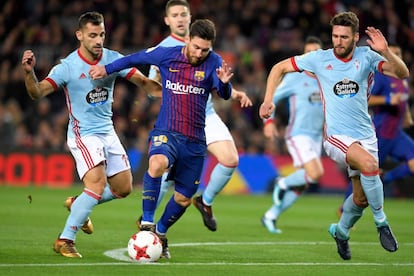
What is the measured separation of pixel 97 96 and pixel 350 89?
2.71 m

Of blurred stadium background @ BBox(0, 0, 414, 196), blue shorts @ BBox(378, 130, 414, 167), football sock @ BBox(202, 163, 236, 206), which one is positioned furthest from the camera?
blurred stadium background @ BBox(0, 0, 414, 196)

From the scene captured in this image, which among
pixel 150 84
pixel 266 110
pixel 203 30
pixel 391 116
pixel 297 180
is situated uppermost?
pixel 203 30

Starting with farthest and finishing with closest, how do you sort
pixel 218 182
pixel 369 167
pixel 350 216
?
1. pixel 218 182
2. pixel 350 216
3. pixel 369 167

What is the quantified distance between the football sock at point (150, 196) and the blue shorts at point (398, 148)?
5.92m

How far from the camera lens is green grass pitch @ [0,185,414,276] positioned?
8352mm

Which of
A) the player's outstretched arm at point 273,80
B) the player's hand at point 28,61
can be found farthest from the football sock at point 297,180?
the player's hand at point 28,61

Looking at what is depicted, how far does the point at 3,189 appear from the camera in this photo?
64.5 ft

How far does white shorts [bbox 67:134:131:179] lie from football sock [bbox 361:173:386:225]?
267 centimetres

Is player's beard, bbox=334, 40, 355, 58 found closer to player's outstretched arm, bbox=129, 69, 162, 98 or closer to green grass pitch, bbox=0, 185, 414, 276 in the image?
player's outstretched arm, bbox=129, 69, 162, 98

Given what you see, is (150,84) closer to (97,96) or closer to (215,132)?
(97,96)

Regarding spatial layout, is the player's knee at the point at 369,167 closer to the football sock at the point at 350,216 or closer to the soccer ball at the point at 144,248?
the football sock at the point at 350,216

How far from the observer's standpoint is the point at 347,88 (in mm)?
9414

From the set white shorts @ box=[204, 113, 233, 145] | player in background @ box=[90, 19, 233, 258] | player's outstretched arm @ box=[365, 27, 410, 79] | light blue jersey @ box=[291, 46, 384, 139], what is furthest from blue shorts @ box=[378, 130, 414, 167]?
player in background @ box=[90, 19, 233, 258]

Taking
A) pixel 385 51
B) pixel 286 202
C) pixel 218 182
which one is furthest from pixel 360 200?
pixel 286 202
